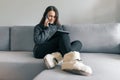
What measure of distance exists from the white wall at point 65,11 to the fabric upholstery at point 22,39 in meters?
0.34

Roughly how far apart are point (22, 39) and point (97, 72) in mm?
1379

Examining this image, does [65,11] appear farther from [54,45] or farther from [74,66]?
[74,66]

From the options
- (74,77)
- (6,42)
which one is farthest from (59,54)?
(6,42)

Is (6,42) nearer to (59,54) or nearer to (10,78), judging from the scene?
(10,78)

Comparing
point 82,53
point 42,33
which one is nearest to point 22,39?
point 42,33

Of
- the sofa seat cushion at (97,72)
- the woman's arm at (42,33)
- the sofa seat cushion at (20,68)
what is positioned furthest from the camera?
the woman's arm at (42,33)

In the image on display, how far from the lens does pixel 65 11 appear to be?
123 inches

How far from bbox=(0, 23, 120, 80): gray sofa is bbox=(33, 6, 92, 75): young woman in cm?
7

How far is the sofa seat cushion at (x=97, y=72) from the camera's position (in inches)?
66.1

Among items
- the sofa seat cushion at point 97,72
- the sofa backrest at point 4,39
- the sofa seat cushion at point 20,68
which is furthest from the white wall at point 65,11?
the sofa seat cushion at point 20,68

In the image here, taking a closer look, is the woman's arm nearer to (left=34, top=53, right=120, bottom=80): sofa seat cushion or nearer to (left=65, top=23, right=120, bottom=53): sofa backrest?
(left=65, top=23, right=120, bottom=53): sofa backrest

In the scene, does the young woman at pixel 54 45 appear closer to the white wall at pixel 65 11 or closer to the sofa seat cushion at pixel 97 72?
the sofa seat cushion at pixel 97 72

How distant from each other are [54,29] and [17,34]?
593mm

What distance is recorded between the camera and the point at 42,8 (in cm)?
317
